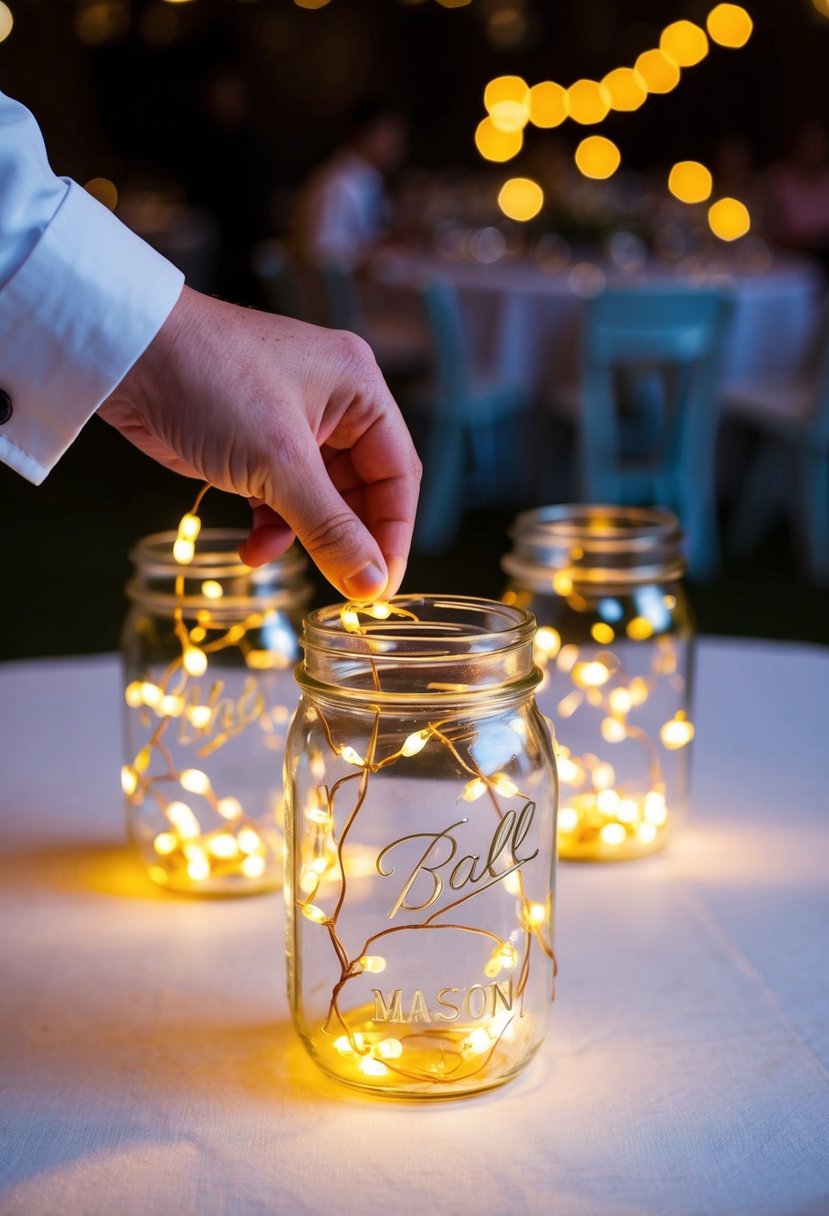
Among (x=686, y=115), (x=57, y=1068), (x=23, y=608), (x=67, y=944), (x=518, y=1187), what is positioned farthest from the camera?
(x=686, y=115)

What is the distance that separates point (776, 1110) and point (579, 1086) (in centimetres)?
10

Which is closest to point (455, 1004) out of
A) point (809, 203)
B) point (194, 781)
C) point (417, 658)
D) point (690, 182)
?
point (417, 658)

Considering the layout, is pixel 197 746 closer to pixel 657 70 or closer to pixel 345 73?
pixel 657 70

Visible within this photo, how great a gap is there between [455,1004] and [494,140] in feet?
40.6

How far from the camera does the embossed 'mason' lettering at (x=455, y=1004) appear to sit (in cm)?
73

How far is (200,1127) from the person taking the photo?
668 millimetres

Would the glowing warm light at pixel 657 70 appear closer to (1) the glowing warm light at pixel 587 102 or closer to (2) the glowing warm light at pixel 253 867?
(1) the glowing warm light at pixel 587 102

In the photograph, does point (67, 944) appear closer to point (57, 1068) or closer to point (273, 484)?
point (57, 1068)

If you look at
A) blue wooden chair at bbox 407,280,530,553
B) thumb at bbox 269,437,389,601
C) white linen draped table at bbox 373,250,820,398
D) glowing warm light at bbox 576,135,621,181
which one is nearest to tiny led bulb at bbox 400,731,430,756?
thumb at bbox 269,437,389,601

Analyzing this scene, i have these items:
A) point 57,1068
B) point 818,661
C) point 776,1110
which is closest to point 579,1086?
point 776,1110

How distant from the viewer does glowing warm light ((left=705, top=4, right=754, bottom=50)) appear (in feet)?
31.9

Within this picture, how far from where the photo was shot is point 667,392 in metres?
4.41

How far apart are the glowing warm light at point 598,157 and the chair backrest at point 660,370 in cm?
807

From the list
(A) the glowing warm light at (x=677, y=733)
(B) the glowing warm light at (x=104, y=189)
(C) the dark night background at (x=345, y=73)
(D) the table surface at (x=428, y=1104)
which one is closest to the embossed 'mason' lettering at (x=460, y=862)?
(D) the table surface at (x=428, y=1104)
